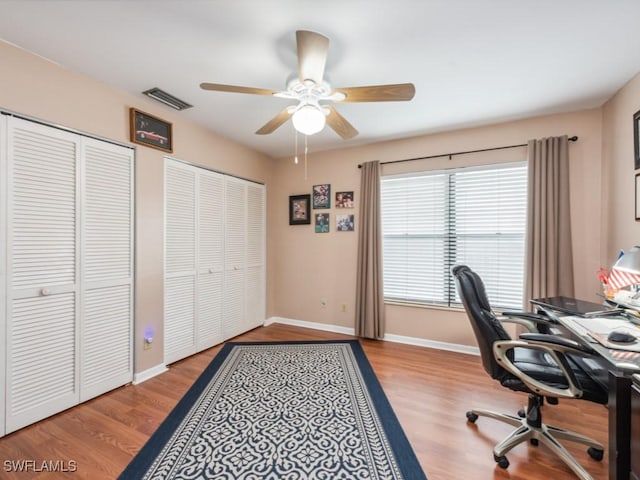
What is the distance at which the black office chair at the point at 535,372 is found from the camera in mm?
1486

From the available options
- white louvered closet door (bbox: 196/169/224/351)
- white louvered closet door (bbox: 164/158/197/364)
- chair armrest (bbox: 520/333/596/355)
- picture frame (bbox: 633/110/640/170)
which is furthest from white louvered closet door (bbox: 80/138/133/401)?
picture frame (bbox: 633/110/640/170)

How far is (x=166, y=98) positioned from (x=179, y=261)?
1.59 meters

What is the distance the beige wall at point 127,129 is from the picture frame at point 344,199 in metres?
1.45

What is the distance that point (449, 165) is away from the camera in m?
3.35

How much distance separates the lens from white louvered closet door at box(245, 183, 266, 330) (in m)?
4.05

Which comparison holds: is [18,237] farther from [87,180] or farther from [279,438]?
[279,438]

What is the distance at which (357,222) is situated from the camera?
153 inches

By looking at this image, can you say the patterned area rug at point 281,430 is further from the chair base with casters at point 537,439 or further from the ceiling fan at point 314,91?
the ceiling fan at point 314,91

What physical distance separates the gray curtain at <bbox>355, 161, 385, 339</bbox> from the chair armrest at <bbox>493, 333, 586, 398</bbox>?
2051 millimetres

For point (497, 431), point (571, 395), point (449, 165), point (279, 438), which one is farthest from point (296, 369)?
point (449, 165)

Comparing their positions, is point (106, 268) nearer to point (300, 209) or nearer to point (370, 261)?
point (300, 209)

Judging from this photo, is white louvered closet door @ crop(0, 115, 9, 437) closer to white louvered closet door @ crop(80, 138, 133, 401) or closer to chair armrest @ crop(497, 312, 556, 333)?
white louvered closet door @ crop(80, 138, 133, 401)

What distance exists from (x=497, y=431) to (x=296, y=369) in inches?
65.8

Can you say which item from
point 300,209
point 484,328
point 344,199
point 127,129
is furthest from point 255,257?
point 484,328
